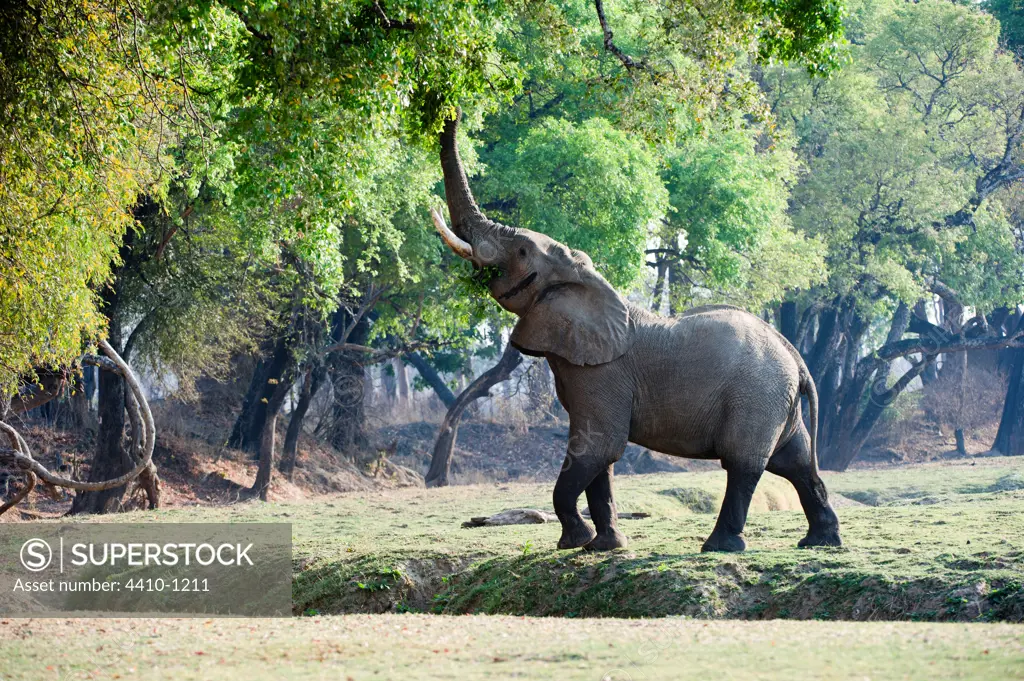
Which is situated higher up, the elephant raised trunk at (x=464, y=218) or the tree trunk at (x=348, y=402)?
the elephant raised trunk at (x=464, y=218)

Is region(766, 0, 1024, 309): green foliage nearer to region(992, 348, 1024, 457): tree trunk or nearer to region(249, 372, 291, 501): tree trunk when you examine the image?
region(992, 348, 1024, 457): tree trunk

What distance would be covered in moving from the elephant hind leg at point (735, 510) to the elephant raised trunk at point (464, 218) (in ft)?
11.3

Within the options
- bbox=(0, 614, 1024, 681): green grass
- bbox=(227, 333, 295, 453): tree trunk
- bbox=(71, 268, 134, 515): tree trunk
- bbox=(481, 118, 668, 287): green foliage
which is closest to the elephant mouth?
bbox=(0, 614, 1024, 681): green grass

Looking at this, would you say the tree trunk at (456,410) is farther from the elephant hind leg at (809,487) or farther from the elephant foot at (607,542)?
the elephant foot at (607,542)

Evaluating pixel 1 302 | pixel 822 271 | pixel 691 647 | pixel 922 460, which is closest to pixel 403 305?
pixel 822 271

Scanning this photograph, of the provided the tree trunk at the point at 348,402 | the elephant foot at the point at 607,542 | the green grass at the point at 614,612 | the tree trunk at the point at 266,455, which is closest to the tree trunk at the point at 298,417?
the tree trunk at the point at 266,455

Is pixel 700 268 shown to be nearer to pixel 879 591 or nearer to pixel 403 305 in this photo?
pixel 403 305

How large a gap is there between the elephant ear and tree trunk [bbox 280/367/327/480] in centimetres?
1759

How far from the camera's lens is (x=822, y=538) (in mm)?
12695

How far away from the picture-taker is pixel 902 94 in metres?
42.1

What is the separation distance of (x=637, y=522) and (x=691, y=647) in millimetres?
8896

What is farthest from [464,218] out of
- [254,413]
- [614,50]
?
[254,413]

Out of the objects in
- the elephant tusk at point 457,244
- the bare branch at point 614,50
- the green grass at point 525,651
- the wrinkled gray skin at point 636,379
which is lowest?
the green grass at point 525,651

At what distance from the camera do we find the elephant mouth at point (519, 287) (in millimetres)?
12805
